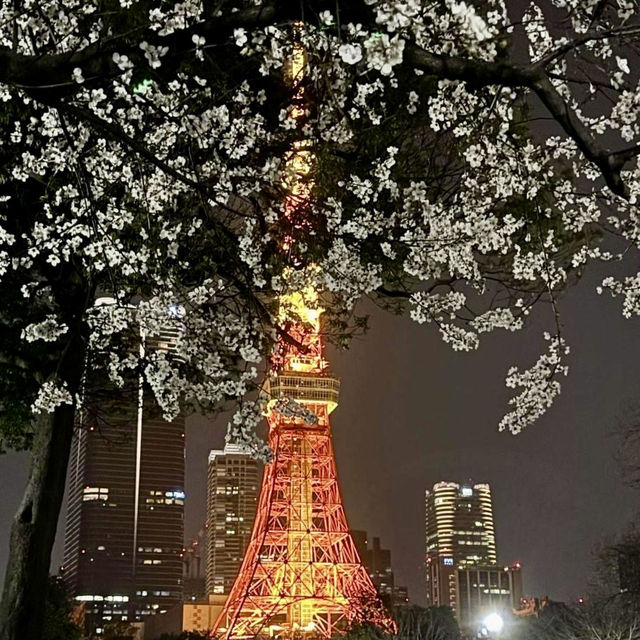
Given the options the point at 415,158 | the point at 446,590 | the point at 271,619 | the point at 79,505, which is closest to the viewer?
the point at 415,158

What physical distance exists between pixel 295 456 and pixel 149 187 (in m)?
33.4

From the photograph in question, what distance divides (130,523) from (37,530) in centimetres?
8768

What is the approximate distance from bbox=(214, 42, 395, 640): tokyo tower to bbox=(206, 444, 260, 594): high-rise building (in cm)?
6292

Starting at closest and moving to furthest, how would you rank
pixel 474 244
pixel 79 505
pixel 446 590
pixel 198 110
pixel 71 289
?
pixel 198 110
pixel 474 244
pixel 71 289
pixel 79 505
pixel 446 590

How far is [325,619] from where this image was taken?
37781 mm

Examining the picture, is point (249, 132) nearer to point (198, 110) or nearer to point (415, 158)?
point (198, 110)

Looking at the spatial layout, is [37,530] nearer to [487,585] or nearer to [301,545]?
[301,545]

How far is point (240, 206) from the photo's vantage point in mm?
6918

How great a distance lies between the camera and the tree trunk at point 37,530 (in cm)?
644

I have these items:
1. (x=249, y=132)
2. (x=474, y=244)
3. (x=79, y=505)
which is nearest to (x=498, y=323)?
(x=474, y=244)

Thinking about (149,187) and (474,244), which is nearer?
(149,187)

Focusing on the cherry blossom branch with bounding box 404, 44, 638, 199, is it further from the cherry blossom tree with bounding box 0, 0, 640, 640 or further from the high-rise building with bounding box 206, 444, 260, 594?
the high-rise building with bounding box 206, 444, 260, 594

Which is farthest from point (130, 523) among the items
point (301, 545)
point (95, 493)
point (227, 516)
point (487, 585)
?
point (301, 545)

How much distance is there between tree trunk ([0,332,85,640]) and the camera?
21.1 feet
